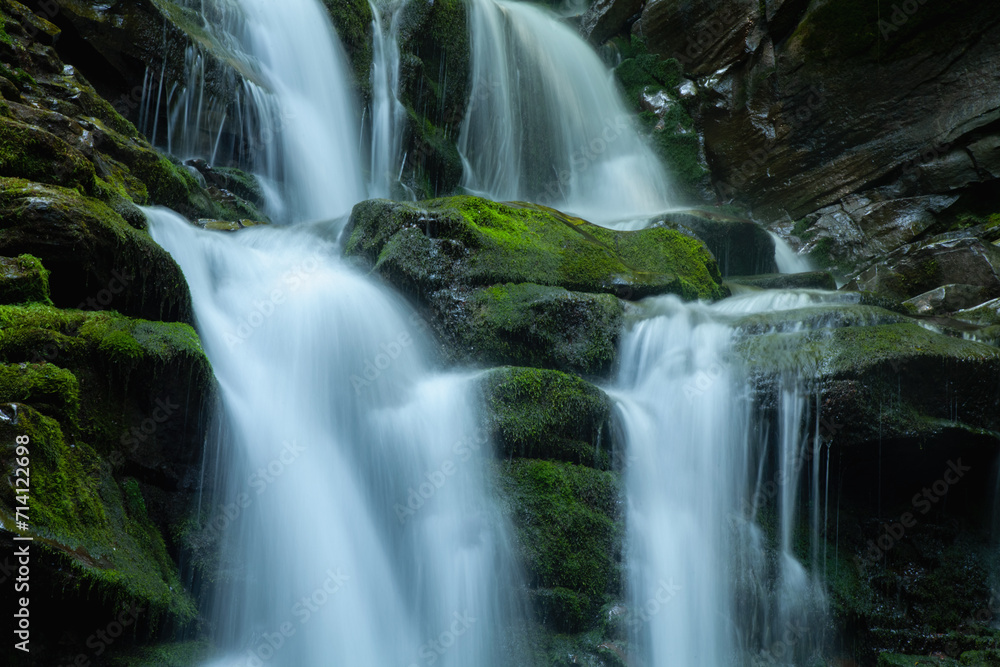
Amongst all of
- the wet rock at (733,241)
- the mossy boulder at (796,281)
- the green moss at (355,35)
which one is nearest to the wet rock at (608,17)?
the green moss at (355,35)

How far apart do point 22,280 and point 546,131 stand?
37.1 ft

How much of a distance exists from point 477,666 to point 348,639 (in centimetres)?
84

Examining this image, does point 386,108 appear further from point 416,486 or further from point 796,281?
point 416,486

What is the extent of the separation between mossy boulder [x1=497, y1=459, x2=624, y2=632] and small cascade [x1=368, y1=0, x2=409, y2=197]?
7001mm

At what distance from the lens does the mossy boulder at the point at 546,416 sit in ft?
15.6

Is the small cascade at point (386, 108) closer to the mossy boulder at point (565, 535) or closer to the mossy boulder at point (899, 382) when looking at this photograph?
the mossy boulder at point (565, 535)

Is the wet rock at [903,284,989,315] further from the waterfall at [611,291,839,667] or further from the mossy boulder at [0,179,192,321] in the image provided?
the mossy boulder at [0,179,192,321]

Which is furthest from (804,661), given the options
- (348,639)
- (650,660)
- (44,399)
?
(44,399)

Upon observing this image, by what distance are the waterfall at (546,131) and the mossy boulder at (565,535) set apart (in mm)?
7862

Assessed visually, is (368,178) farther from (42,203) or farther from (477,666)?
(477,666)

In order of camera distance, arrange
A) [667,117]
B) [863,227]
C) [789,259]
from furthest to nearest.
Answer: [667,117] → [863,227] → [789,259]

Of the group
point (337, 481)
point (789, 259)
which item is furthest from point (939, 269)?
point (337, 481)

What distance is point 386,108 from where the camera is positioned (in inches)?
439

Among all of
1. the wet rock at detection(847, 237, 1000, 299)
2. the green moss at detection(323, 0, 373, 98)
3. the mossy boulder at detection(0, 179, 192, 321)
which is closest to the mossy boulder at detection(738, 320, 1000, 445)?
the wet rock at detection(847, 237, 1000, 299)
